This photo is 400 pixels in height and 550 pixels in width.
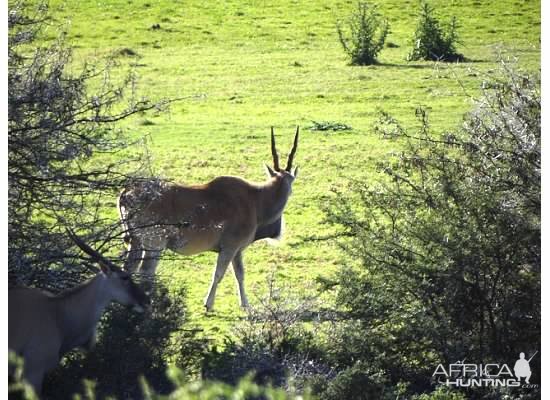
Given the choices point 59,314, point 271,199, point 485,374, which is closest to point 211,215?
point 271,199

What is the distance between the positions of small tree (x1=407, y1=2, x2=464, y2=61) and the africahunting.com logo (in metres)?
3.24

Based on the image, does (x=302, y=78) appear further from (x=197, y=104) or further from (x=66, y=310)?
(x=66, y=310)

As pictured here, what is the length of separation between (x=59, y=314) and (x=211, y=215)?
2.91 meters

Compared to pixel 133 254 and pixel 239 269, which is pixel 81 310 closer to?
pixel 133 254

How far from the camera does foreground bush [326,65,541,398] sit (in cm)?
767


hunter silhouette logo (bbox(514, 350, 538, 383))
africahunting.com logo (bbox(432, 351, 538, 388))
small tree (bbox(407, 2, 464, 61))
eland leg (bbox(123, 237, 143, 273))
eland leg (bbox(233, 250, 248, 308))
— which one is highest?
small tree (bbox(407, 2, 464, 61))

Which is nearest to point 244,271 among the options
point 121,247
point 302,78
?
point 121,247

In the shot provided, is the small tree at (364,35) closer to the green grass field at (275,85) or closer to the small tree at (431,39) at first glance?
the green grass field at (275,85)

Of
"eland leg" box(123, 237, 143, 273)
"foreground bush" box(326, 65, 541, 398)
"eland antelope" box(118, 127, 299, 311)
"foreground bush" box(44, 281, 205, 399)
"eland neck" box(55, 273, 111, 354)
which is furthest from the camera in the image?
"eland antelope" box(118, 127, 299, 311)

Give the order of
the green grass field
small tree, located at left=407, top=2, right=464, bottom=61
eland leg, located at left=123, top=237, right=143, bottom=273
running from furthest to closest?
small tree, located at left=407, top=2, right=464, bottom=61 < the green grass field < eland leg, located at left=123, top=237, right=143, bottom=273

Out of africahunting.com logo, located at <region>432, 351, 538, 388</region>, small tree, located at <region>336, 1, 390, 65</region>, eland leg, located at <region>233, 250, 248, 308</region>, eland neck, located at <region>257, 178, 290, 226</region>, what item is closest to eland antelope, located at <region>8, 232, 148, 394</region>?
africahunting.com logo, located at <region>432, 351, 538, 388</region>

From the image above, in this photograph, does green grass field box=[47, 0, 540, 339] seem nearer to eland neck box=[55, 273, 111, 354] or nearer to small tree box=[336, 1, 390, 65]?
small tree box=[336, 1, 390, 65]

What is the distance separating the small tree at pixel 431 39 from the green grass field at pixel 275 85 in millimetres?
103

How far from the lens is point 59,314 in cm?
658
